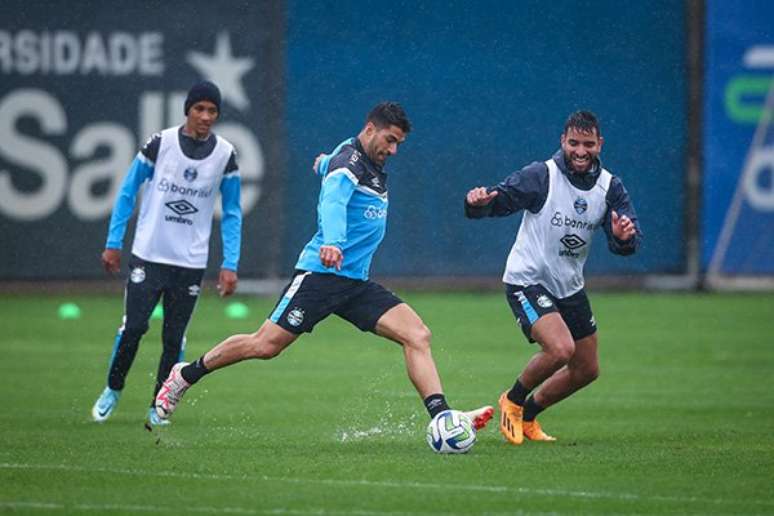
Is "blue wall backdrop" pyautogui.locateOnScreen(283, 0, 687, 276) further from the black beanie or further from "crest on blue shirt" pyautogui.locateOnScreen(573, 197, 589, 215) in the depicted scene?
"crest on blue shirt" pyautogui.locateOnScreen(573, 197, 589, 215)

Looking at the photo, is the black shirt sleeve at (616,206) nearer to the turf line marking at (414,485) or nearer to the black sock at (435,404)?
the black sock at (435,404)

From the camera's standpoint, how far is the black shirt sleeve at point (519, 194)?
1075 centimetres

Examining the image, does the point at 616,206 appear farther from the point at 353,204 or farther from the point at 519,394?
the point at 353,204

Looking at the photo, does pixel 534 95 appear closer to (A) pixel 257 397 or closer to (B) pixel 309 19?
(B) pixel 309 19

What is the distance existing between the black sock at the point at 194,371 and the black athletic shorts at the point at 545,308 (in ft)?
6.80

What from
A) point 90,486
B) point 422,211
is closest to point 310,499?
point 90,486

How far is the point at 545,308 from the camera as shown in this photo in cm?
1080

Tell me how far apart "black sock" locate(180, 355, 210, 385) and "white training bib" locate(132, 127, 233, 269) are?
151cm

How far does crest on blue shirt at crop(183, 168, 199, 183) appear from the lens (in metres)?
12.1

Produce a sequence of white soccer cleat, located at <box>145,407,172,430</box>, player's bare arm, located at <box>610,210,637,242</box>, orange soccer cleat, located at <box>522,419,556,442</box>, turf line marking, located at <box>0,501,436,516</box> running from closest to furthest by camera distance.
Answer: turf line marking, located at <box>0,501,436,516</box> → player's bare arm, located at <box>610,210,637,242</box> → orange soccer cleat, located at <box>522,419,556,442</box> → white soccer cleat, located at <box>145,407,172,430</box>

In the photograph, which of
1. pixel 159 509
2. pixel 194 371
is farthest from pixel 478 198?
pixel 159 509

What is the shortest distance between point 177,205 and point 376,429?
223cm

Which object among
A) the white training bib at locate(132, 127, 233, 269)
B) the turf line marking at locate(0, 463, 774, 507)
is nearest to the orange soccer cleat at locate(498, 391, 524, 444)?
the turf line marking at locate(0, 463, 774, 507)

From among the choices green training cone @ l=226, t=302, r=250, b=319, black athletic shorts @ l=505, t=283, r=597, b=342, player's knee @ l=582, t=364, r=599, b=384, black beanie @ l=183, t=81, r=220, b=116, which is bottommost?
green training cone @ l=226, t=302, r=250, b=319
